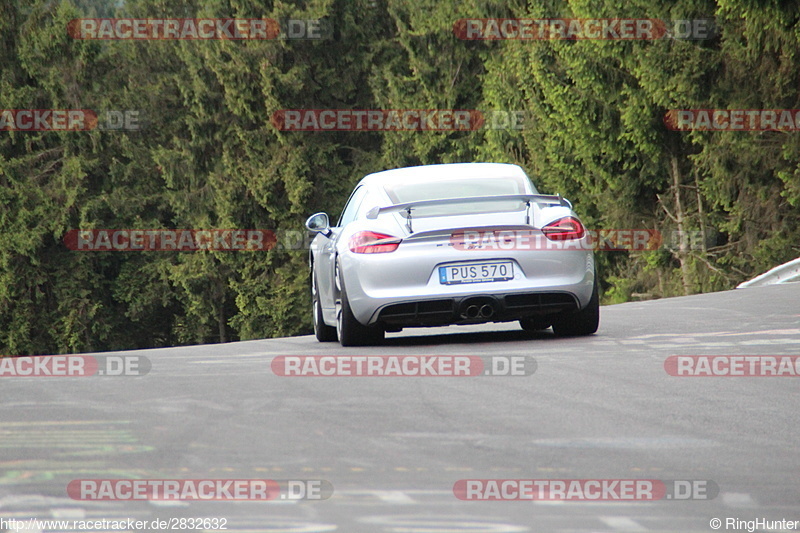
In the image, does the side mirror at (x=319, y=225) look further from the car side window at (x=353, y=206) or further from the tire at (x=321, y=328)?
the tire at (x=321, y=328)

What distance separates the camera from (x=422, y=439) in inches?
→ 245

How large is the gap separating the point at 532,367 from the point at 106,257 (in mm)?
45081

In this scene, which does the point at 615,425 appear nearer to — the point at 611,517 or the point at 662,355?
the point at 611,517

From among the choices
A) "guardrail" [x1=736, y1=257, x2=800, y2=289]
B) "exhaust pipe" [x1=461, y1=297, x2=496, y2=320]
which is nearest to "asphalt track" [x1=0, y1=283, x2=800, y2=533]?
"exhaust pipe" [x1=461, y1=297, x2=496, y2=320]

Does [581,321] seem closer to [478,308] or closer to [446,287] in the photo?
[478,308]

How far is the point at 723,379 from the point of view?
8.34 metres

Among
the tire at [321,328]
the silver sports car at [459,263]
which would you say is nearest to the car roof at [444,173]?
the silver sports car at [459,263]

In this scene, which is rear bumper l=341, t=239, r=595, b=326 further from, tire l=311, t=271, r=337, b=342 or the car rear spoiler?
tire l=311, t=271, r=337, b=342

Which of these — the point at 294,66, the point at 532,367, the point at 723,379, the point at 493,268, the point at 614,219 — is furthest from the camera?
the point at 294,66

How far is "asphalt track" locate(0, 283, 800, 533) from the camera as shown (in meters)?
4.76

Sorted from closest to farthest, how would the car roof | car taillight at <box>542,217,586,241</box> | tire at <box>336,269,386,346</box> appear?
car taillight at <box>542,217,586,241</box> < tire at <box>336,269,386,346</box> < the car roof

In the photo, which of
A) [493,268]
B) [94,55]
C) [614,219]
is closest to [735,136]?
[614,219]

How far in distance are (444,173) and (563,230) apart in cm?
143

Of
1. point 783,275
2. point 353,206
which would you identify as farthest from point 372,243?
point 783,275
